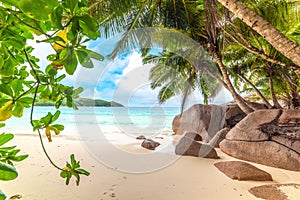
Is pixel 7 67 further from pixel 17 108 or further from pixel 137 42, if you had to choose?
pixel 137 42

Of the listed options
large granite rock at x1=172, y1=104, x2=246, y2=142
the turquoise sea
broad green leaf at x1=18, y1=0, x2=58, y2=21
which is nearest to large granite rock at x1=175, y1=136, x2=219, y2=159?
large granite rock at x1=172, y1=104, x2=246, y2=142

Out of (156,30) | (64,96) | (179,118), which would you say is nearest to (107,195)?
(64,96)

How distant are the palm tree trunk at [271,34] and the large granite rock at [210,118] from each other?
4516 mm

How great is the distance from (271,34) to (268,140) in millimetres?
2814

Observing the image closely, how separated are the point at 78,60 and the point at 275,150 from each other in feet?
12.9

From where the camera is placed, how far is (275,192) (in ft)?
6.44

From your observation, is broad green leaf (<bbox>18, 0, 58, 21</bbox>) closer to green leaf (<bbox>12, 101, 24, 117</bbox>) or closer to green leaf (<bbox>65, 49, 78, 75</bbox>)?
green leaf (<bbox>65, 49, 78, 75</bbox>)

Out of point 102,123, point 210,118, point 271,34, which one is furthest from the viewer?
point 102,123

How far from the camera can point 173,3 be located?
349 centimetres

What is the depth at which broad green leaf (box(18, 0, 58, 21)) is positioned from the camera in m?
0.25

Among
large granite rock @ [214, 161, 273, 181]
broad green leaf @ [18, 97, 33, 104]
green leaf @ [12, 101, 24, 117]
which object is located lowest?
large granite rock @ [214, 161, 273, 181]

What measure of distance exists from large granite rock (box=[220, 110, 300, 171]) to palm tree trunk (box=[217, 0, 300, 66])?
2.51 meters

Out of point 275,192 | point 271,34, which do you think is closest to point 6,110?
point 271,34

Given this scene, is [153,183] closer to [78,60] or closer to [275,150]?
[78,60]
